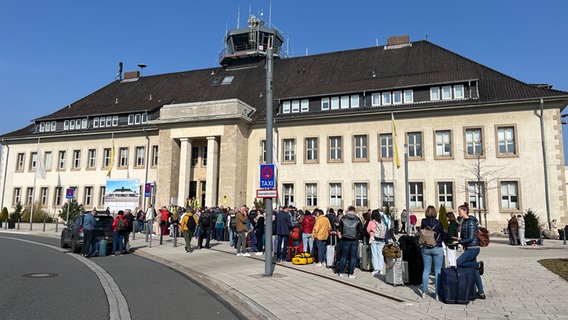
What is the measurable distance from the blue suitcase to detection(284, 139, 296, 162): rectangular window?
24516mm

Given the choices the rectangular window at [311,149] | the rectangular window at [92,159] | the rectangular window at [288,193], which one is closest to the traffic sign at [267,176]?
the rectangular window at [311,149]

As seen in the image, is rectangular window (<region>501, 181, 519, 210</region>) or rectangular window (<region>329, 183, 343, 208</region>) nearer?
rectangular window (<region>501, 181, 519, 210</region>)

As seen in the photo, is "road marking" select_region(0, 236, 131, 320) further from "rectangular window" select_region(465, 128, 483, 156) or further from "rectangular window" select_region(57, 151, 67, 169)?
"rectangular window" select_region(57, 151, 67, 169)

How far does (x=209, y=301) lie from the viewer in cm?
823

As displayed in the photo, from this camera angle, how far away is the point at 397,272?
9.70 meters

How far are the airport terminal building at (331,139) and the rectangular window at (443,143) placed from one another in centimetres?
13

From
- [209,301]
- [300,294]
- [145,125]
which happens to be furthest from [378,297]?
[145,125]

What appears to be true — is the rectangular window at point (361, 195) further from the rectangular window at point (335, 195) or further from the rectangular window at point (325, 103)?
the rectangular window at point (325, 103)

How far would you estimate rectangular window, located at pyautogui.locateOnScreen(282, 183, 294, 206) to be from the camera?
31844 millimetres

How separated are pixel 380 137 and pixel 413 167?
3073 mm

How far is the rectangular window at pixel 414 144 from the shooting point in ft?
94.7

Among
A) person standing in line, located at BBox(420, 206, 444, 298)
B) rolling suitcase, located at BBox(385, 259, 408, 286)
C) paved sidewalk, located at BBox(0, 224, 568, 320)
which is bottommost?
paved sidewalk, located at BBox(0, 224, 568, 320)

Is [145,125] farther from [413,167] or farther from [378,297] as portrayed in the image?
[378,297]

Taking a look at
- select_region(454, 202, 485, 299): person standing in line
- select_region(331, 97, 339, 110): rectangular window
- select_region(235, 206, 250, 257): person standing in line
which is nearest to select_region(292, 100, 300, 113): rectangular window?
select_region(331, 97, 339, 110): rectangular window
